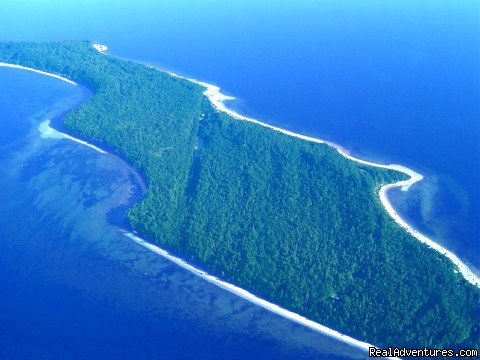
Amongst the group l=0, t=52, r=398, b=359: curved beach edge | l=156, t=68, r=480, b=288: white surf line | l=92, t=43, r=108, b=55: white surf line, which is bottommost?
l=0, t=52, r=398, b=359: curved beach edge

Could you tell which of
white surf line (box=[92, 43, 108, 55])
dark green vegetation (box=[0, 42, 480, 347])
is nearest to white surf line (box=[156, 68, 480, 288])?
dark green vegetation (box=[0, 42, 480, 347])

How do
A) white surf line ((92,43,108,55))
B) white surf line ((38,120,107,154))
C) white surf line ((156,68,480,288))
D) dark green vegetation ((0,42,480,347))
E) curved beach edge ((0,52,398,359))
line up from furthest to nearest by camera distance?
1. white surf line ((92,43,108,55))
2. white surf line ((38,120,107,154))
3. white surf line ((156,68,480,288))
4. dark green vegetation ((0,42,480,347))
5. curved beach edge ((0,52,398,359))

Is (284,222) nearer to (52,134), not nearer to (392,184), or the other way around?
(392,184)

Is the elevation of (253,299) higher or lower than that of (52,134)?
lower

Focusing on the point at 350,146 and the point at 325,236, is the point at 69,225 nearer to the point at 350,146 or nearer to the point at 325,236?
the point at 325,236

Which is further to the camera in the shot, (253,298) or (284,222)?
(284,222)

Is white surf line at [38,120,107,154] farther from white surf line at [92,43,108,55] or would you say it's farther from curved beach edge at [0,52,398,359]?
white surf line at [92,43,108,55]

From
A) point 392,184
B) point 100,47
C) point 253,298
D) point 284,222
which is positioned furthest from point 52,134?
point 392,184
